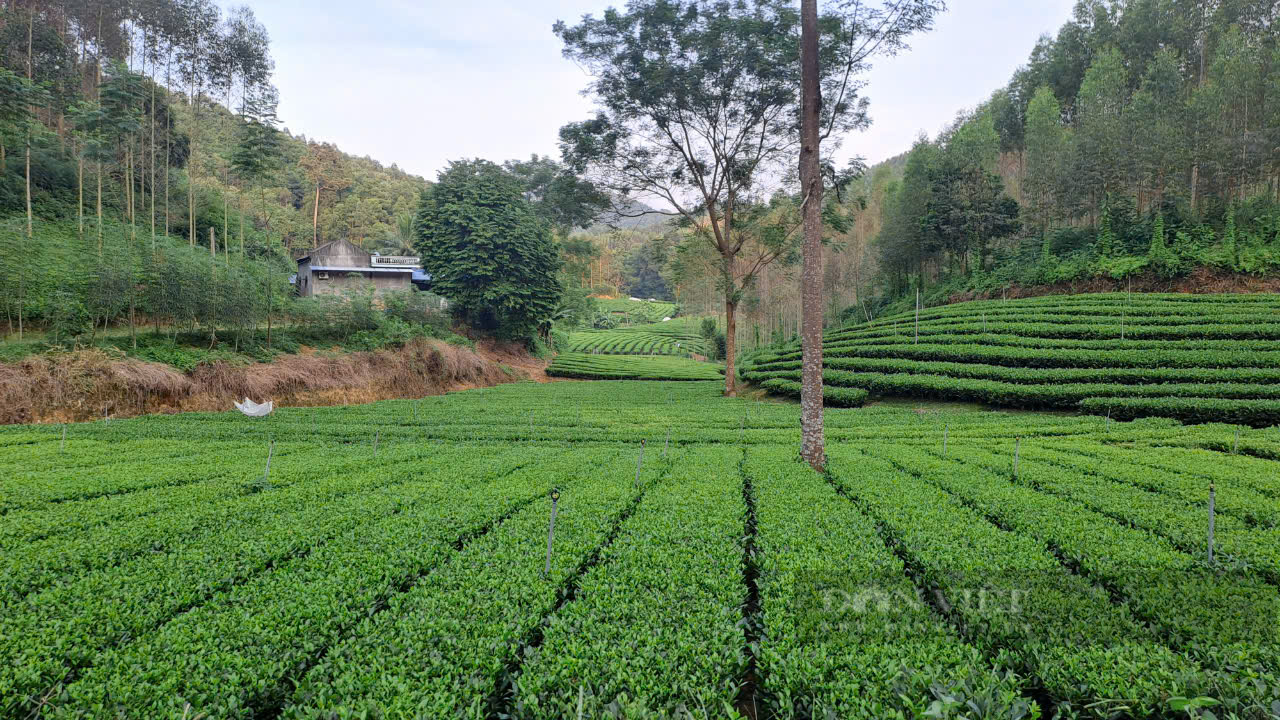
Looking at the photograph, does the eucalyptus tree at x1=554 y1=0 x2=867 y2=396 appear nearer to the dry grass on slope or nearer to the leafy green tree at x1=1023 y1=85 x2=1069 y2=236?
the dry grass on slope

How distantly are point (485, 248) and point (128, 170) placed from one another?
49.4 feet

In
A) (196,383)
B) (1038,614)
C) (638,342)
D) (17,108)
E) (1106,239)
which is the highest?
(17,108)

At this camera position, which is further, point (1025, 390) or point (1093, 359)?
point (1093, 359)

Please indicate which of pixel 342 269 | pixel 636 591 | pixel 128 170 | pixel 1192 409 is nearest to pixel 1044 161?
pixel 1192 409

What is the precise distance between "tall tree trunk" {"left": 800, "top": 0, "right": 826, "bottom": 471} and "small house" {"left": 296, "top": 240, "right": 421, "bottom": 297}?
31405 mm

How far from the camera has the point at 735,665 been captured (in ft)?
9.32

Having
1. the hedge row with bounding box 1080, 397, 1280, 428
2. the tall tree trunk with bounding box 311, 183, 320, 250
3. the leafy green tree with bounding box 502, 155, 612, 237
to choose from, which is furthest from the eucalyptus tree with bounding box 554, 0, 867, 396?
the tall tree trunk with bounding box 311, 183, 320, 250

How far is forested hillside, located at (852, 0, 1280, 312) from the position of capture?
25.4 m

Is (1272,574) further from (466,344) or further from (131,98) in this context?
(131,98)

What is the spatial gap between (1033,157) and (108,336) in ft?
161

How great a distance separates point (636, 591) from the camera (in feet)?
11.9

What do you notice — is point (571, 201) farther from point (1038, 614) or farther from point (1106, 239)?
→ point (1106, 239)

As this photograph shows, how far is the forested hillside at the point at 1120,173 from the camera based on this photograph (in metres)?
25.4

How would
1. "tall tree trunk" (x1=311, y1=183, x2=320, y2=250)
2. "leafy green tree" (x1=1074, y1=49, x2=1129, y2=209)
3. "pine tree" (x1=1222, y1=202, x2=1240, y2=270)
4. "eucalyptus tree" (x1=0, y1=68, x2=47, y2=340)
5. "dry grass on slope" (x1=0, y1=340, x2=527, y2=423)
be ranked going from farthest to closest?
"tall tree trunk" (x1=311, y1=183, x2=320, y2=250) → "leafy green tree" (x1=1074, y1=49, x2=1129, y2=209) → "pine tree" (x1=1222, y1=202, x2=1240, y2=270) → "eucalyptus tree" (x1=0, y1=68, x2=47, y2=340) → "dry grass on slope" (x1=0, y1=340, x2=527, y2=423)
